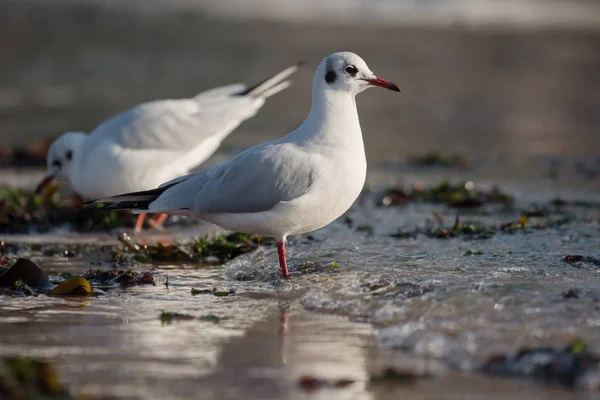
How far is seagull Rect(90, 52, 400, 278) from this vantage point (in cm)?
600

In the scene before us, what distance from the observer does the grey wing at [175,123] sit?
28.1ft

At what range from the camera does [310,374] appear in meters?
4.08

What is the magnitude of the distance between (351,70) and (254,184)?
3.41 feet

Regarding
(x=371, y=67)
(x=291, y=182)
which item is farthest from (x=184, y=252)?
(x=371, y=67)

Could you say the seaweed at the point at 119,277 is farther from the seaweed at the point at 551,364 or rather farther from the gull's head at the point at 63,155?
the gull's head at the point at 63,155

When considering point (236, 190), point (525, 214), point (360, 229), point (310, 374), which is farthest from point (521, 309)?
point (525, 214)

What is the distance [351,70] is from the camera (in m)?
6.49

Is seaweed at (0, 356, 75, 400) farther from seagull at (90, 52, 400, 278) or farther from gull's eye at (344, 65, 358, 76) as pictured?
gull's eye at (344, 65, 358, 76)

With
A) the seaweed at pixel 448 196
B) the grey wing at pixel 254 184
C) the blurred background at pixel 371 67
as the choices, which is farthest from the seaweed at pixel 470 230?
the blurred background at pixel 371 67

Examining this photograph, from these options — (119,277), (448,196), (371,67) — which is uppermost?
(371,67)

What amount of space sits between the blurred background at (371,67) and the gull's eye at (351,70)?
4.10 m

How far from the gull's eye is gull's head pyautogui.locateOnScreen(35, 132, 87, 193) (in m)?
3.28

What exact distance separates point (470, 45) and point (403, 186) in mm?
13759

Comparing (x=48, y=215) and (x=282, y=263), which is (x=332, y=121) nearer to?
(x=282, y=263)
